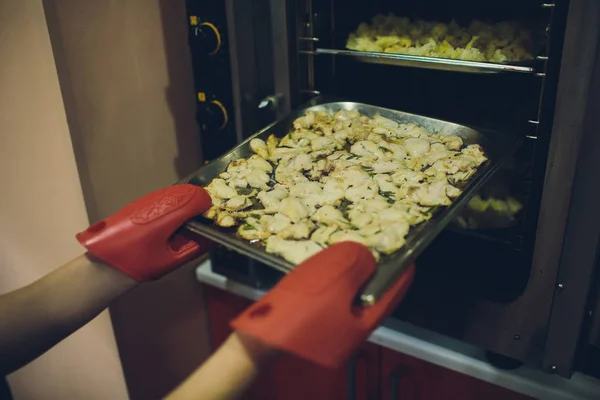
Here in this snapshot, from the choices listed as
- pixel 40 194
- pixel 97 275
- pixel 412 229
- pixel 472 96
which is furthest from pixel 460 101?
pixel 40 194

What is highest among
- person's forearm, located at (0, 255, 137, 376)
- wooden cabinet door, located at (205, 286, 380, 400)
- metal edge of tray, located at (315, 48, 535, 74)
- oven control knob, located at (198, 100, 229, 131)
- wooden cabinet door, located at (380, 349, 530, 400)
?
metal edge of tray, located at (315, 48, 535, 74)

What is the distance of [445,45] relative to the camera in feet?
3.41

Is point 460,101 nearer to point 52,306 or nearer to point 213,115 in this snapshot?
point 213,115

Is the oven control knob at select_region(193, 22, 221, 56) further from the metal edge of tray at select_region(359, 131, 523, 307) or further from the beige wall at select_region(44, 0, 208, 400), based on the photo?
the metal edge of tray at select_region(359, 131, 523, 307)

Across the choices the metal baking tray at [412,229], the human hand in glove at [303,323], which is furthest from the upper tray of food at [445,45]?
the human hand in glove at [303,323]

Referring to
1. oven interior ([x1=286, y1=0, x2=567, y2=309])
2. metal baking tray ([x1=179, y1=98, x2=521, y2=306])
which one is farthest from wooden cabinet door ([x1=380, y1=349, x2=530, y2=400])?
metal baking tray ([x1=179, y1=98, x2=521, y2=306])

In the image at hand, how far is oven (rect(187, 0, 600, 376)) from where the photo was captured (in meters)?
0.83

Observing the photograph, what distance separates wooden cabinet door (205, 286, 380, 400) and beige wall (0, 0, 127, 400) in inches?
11.3

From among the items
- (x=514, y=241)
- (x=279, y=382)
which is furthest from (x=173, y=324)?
(x=514, y=241)

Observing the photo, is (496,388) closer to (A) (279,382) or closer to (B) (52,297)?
(A) (279,382)

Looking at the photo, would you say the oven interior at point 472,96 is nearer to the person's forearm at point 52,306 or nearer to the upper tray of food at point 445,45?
the upper tray of food at point 445,45

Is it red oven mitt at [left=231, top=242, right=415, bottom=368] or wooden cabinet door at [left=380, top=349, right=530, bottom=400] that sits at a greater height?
red oven mitt at [left=231, top=242, right=415, bottom=368]

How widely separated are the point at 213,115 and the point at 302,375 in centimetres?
64

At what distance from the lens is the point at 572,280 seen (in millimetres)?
905
